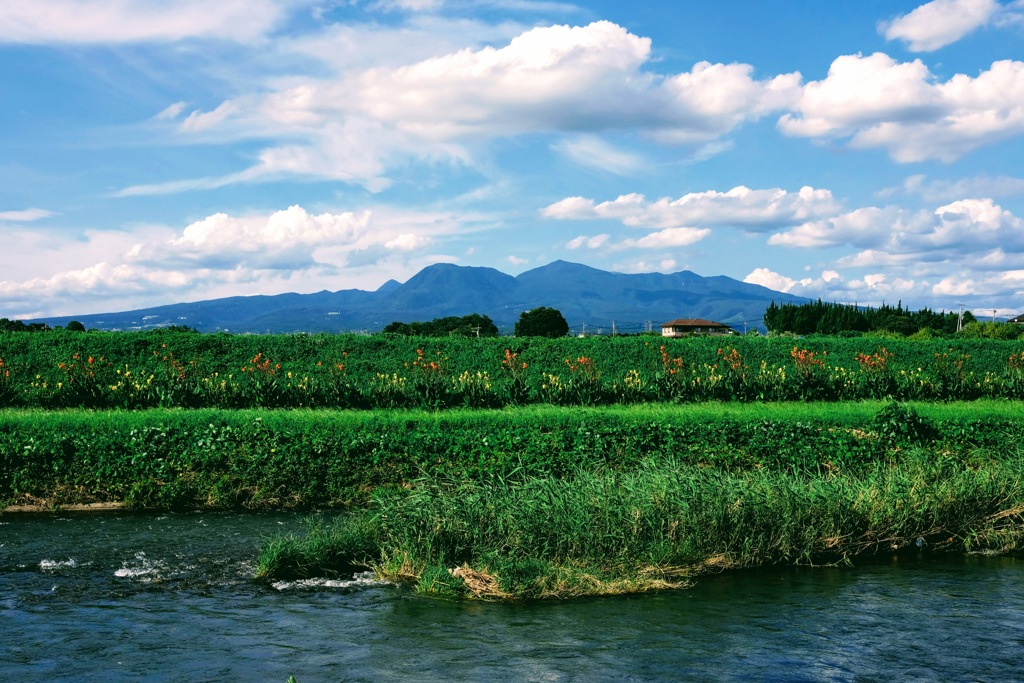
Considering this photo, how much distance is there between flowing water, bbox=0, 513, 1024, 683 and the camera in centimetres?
683

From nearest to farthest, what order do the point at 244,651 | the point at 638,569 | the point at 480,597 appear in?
the point at 244,651
the point at 480,597
the point at 638,569

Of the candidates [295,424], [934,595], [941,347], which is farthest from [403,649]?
[941,347]

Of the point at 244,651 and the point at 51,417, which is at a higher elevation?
the point at 51,417

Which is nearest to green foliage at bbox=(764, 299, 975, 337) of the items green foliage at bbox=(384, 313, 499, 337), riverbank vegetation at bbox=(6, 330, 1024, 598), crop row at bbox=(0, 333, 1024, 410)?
green foliage at bbox=(384, 313, 499, 337)

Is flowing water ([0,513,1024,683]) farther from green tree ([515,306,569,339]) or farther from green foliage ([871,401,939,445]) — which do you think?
green tree ([515,306,569,339])

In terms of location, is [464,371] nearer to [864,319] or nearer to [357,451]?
[357,451]

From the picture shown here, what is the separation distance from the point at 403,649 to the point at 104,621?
305cm

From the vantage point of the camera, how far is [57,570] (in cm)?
973

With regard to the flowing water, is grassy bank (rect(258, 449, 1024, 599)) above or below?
above

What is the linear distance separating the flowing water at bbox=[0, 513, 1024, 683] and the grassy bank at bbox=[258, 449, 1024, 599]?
27 cm

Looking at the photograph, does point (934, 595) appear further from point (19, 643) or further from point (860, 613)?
point (19, 643)

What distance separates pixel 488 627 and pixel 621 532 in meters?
2.21

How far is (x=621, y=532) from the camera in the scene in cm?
941

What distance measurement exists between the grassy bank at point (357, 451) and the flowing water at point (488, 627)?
2.79 meters
